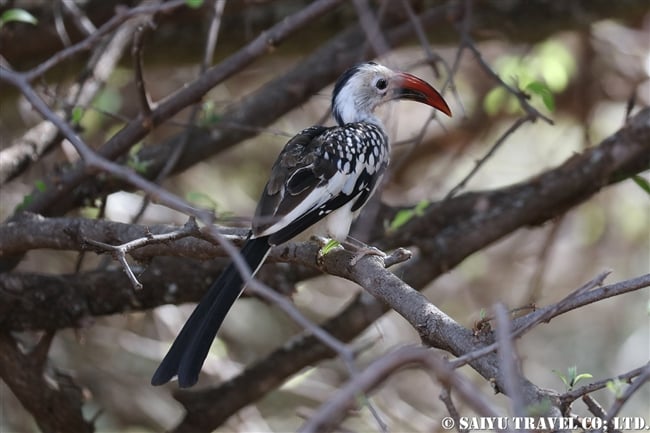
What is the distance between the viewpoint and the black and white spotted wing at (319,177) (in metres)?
2.58

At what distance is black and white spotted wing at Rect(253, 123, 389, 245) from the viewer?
258cm

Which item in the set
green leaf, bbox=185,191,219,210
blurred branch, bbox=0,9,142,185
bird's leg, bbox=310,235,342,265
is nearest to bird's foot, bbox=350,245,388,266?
bird's leg, bbox=310,235,342,265

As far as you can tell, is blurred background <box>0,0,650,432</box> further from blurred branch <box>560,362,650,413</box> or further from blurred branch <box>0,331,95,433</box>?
blurred branch <box>560,362,650,413</box>

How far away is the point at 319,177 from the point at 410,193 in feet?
7.66

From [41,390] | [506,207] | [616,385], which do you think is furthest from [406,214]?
[616,385]

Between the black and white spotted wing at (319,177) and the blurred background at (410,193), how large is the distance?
96 centimetres

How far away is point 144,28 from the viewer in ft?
9.45

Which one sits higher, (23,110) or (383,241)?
(23,110)

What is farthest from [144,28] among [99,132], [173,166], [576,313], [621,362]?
[576,313]

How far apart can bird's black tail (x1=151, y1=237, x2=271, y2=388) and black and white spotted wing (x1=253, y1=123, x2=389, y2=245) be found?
0.16m

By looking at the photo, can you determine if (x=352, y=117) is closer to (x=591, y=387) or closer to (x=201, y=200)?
(x=201, y=200)

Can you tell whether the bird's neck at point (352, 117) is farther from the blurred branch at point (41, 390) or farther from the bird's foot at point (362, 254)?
the blurred branch at point (41, 390)

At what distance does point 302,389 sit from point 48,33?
6.42 ft

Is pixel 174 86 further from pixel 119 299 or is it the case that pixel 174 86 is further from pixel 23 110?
pixel 119 299
